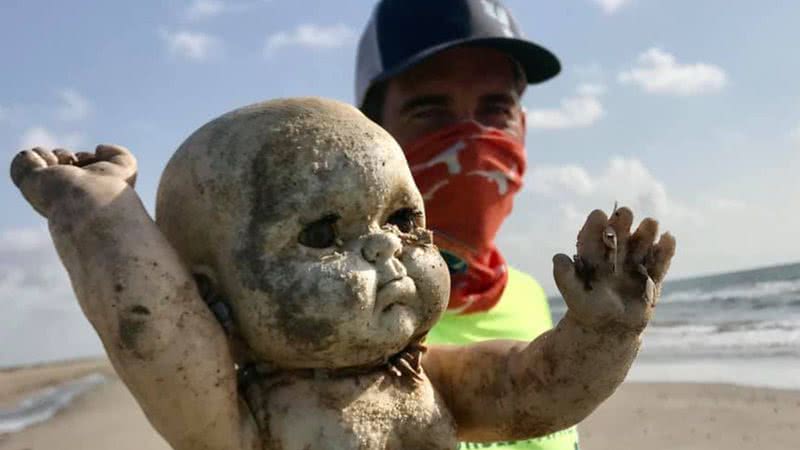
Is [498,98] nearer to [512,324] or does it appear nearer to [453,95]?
[453,95]

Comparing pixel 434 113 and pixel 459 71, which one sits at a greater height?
pixel 459 71

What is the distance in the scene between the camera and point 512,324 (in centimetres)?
306

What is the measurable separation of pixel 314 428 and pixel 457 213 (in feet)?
5.31

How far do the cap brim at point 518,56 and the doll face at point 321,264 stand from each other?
1526 mm

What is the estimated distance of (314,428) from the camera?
4.83 ft

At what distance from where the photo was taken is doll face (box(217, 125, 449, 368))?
1.42 m

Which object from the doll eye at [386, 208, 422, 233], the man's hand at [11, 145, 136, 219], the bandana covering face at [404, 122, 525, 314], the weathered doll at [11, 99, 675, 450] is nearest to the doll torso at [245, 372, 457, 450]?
the weathered doll at [11, 99, 675, 450]

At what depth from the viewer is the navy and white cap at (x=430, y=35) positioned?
3.06m

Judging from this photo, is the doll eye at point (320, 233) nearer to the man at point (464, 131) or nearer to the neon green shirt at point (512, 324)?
the neon green shirt at point (512, 324)

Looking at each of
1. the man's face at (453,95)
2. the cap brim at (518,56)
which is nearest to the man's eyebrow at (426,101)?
the man's face at (453,95)

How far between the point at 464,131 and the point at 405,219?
1399mm

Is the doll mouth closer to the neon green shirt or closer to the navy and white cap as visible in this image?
the neon green shirt

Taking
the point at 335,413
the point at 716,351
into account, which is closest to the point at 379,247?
the point at 335,413

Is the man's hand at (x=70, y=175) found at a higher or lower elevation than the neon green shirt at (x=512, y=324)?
higher
